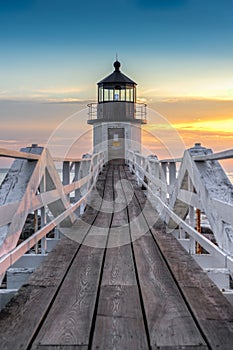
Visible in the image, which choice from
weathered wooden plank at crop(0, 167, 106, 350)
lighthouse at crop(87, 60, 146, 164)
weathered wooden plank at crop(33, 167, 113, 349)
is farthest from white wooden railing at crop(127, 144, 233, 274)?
lighthouse at crop(87, 60, 146, 164)

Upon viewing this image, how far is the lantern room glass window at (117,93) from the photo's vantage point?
24859 millimetres

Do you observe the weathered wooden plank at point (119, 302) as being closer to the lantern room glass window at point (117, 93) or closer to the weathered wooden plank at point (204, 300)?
the weathered wooden plank at point (204, 300)

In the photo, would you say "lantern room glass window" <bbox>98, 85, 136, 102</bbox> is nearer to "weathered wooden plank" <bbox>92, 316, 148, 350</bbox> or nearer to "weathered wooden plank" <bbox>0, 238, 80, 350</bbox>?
"weathered wooden plank" <bbox>0, 238, 80, 350</bbox>

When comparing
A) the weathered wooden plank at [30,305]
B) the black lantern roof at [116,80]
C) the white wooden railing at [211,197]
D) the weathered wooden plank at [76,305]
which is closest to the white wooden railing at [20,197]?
the weathered wooden plank at [30,305]

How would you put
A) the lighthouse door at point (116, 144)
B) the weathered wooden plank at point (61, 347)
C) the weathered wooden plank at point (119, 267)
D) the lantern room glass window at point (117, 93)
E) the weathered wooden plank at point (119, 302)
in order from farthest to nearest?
the lighthouse door at point (116, 144) < the lantern room glass window at point (117, 93) < the weathered wooden plank at point (119, 267) < the weathered wooden plank at point (119, 302) < the weathered wooden plank at point (61, 347)

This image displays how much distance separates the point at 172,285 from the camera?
3.25 m

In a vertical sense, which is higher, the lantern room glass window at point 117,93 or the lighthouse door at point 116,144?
the lantern room glass window at point 117,93

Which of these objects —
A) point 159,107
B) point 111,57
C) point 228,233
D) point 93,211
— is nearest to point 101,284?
point 228,233

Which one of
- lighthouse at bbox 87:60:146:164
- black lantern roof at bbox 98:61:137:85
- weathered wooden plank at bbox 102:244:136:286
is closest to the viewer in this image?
weathered wooden plank at bbox 102:244:136:286

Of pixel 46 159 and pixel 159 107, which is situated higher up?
pixel 159 107

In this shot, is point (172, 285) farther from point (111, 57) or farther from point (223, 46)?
point (111, 57)

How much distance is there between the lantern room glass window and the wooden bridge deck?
20.7 meters

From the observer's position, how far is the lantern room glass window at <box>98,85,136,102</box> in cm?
2486

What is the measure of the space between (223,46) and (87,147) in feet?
43.0
